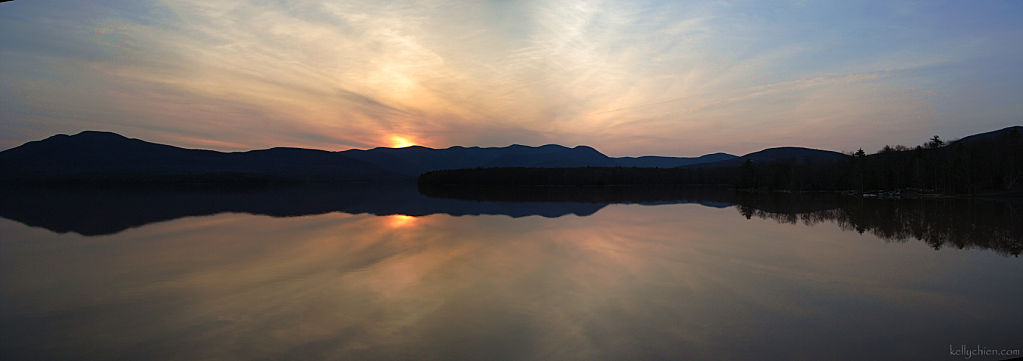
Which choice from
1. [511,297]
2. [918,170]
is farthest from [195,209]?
[918,170]

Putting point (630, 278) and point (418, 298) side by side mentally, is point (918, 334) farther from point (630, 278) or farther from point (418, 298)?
point (418, 298)

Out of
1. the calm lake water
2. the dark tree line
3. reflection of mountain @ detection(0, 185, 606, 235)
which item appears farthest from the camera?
the dark tree line

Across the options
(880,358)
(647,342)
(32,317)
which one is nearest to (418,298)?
(647,342)

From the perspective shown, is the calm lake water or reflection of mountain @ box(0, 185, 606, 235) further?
reflection of mountain @ box(0, 185, 606, 235)

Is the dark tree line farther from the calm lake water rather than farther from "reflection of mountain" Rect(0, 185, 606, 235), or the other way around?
the calm lake water

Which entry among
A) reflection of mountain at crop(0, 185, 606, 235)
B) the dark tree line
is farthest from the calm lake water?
the dark tree line

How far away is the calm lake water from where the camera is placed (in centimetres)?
732

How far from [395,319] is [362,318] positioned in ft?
2.05

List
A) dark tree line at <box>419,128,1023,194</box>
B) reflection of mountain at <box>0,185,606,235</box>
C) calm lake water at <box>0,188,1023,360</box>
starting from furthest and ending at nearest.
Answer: dark tree line at <box>419,128,1023,194</box> → reflection of mountain at <box>0,185,606,235</box> → calm lake water at <box>0,188,1023,360</box>

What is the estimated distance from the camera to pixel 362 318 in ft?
28.9

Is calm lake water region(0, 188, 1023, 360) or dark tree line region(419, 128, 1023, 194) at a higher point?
dark tree line region(419, 128, 1023, 194)

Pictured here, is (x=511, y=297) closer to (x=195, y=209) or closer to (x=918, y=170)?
(x=195, y=209)

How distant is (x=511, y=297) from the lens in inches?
405

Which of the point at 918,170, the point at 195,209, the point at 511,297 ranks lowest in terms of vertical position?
the point at 195,209
